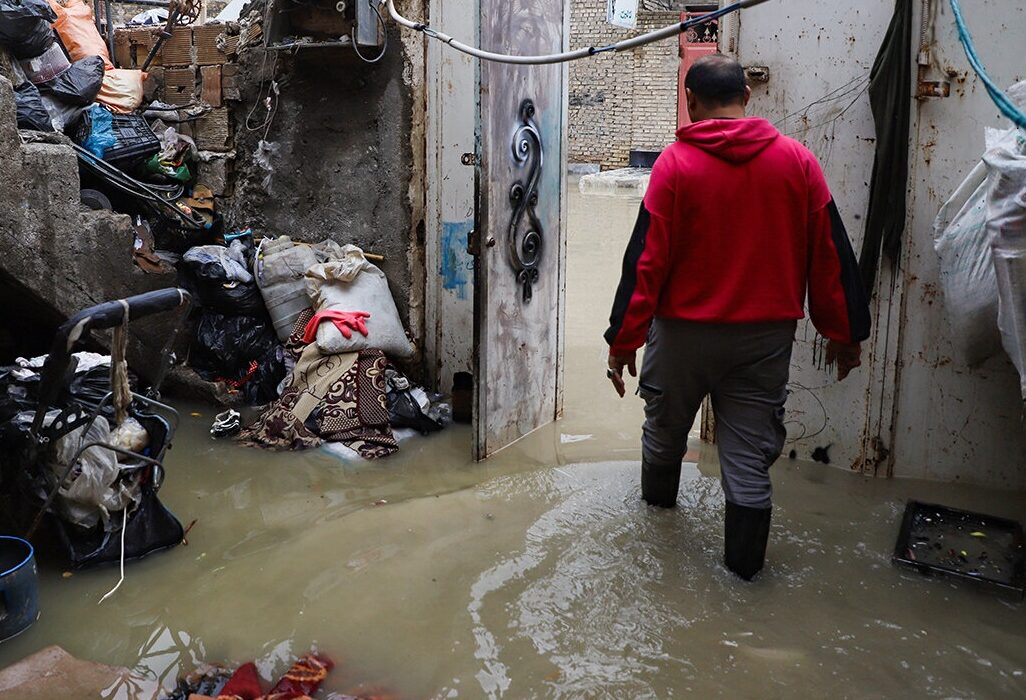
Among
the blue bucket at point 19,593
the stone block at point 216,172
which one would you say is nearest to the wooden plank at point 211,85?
the stone block at point 216,172

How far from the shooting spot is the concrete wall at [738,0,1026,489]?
13.0ft

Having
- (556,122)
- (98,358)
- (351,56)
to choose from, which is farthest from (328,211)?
(98,358)

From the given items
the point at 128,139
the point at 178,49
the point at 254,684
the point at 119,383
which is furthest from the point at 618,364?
the point at 178,49

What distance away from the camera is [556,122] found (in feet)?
16.9

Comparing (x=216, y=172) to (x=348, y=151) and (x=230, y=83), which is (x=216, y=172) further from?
(x=348, y=151)

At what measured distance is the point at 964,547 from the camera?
11.7ft

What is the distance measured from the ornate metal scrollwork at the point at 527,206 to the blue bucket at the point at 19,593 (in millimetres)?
2662

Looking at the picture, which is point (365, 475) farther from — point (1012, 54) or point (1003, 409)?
point (1012, 54)

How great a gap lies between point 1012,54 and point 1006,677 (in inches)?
97.3

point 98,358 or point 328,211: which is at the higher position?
point 328,211

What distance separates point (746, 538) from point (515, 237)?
7.09 ft

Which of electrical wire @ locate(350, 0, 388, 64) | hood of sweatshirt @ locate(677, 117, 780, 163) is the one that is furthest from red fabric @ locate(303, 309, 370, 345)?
hood of sweatshirt @ locate(677, 117, 780, 163)

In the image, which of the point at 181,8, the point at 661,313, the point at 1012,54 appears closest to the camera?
the point at 661,313

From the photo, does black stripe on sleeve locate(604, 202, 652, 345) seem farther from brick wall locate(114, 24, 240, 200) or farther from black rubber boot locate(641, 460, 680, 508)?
brick wall locate(114, 24, 240, 200)
